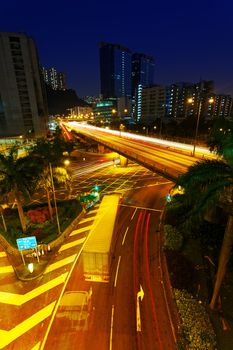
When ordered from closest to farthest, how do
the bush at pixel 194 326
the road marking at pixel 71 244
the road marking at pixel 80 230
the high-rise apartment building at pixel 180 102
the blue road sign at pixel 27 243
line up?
the bush at pixel 194 326 < the blue road sign at pixel 27 243 < the road marking at pixel 71 244 < the road marking at pixel 80 230 < the high-rise apartment building at pixel 180 102

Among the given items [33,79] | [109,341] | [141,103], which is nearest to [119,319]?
[109,341]

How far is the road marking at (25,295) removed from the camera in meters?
17.0

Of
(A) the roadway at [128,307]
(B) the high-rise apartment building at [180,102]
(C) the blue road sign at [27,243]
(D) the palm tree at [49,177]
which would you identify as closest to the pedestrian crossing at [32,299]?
(A) the roadway at [128,307]

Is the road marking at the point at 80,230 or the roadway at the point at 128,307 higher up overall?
the roadway at the point at 128,307

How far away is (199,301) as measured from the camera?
53.9ft

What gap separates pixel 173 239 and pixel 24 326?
16.1 m

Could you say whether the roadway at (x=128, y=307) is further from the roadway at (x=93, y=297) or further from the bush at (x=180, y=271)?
the bush at (x=180, y=271)

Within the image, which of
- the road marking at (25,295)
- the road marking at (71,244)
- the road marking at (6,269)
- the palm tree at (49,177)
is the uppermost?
the palm tree at (49,177)

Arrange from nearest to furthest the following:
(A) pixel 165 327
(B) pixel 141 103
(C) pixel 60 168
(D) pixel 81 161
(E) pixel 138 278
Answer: (A) pixel 165 327, (E) pixel 138 278, (C) pixel 60 168, (D) pixel 81 161, (B) pixel 141 103

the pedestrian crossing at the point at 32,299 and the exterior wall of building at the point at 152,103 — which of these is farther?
the exterior wall of building at the point at 152,103

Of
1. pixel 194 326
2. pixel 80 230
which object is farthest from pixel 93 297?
pixel 80 230

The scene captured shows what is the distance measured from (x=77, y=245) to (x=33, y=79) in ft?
373

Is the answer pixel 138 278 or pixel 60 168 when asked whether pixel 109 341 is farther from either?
pixel 60 168

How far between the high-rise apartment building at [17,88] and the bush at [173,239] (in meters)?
95.4
